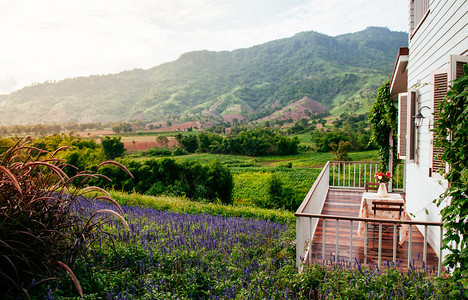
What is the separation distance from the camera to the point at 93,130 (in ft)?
156

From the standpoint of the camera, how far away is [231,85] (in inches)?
2928

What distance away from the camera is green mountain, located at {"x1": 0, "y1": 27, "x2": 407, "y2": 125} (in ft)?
179

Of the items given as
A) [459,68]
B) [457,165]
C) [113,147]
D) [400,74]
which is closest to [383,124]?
[400,74]

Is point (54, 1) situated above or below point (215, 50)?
below

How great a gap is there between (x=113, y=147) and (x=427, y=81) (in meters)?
36.4

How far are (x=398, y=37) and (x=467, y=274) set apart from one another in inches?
4181

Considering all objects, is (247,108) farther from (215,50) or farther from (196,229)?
(196,229)

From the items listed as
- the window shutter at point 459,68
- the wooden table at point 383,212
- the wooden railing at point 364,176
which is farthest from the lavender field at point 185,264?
the wooden railing at point 364,176

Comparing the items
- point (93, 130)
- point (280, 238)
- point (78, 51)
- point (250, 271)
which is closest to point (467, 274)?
point (250, 271)

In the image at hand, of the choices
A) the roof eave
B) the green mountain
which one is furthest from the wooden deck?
the green mountain

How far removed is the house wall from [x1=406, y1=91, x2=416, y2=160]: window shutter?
8cm

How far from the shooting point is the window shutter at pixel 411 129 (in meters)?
5.36

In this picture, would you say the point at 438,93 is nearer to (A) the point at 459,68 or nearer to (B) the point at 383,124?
(A) the point at 459,68

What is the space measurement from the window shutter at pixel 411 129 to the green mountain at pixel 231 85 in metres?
49.4
